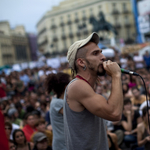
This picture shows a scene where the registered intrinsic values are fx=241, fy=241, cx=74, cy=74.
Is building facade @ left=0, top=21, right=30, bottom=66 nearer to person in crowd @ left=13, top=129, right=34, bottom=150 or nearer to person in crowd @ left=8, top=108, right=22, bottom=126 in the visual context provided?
person in crowd @ left=8, top=108, right=22, bottom=126

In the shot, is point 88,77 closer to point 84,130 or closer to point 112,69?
point 112,69

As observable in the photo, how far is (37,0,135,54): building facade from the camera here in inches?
1978

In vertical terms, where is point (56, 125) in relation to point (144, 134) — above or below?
above

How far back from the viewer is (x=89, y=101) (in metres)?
1.69

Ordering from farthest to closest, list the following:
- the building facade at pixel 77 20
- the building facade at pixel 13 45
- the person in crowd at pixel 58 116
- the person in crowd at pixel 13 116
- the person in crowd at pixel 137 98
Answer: the building facade at pixel 13 45 → the building facade at pixel 77 20 → the person in crowd at pixel 13 116 → the person in crowd at pixel 137 98 → the person in crowd at pixel 58 116

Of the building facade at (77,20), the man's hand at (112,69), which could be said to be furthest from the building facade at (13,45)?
the man's hand at (112,69)

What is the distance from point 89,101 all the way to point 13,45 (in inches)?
2470

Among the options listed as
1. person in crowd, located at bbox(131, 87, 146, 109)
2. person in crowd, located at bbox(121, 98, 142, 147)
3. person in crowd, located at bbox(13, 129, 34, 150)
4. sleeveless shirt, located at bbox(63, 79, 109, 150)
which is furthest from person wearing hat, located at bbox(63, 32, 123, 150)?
person in crowd, located at bbox(131, 87, 146, 109)

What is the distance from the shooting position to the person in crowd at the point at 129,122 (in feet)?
15.7

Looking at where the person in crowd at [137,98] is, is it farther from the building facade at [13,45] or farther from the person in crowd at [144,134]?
the building facade at [13,45]

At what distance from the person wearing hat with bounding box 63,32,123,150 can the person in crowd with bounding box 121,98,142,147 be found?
10.1 ft

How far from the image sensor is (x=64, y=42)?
5688cm

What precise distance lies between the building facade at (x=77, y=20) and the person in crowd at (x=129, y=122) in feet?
144

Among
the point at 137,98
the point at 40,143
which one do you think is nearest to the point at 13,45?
the point at 137,98
